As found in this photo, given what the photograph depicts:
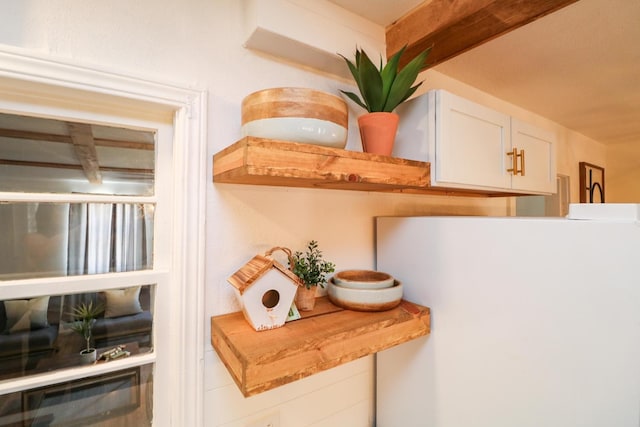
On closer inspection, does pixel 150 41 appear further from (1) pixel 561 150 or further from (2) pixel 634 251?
(1) pixel 561 150

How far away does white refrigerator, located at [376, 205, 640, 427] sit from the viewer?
0.62 metres

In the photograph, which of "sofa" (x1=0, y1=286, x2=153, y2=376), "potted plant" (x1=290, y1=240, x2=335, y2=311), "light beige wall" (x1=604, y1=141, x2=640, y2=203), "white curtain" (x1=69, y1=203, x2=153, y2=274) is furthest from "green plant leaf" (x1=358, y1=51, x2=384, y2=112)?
"light beige wall" (x1=604, y1=141, x2=640, y2=203)

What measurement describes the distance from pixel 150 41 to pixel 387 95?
0.71 meters

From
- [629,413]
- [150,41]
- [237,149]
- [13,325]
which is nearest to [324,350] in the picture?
[237,149]

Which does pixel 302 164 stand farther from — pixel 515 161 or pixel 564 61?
pixel 564 61

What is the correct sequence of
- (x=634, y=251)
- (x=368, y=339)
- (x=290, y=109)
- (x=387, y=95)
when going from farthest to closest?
1. (x=387, y=95)
2. (x=368, y=339)
3. (x=290, y=109)
4. (x=634, y=251)

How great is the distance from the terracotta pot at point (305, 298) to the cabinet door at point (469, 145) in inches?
21.9

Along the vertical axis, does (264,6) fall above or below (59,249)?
above

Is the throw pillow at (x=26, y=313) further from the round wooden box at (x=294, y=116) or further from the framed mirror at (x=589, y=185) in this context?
the framed mirror at (x=589, y=185)

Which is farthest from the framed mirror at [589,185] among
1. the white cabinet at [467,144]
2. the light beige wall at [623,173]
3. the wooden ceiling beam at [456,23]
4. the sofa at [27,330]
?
the sofa at [27,330]

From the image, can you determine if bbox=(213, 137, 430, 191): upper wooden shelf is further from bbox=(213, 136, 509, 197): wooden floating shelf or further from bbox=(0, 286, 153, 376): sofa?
bbox=(0, 286, 153, 376): sofa

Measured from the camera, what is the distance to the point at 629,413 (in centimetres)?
60

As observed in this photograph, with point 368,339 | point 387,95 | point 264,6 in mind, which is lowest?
point 368,339

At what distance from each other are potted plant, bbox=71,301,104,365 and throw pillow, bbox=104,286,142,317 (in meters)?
0.03
